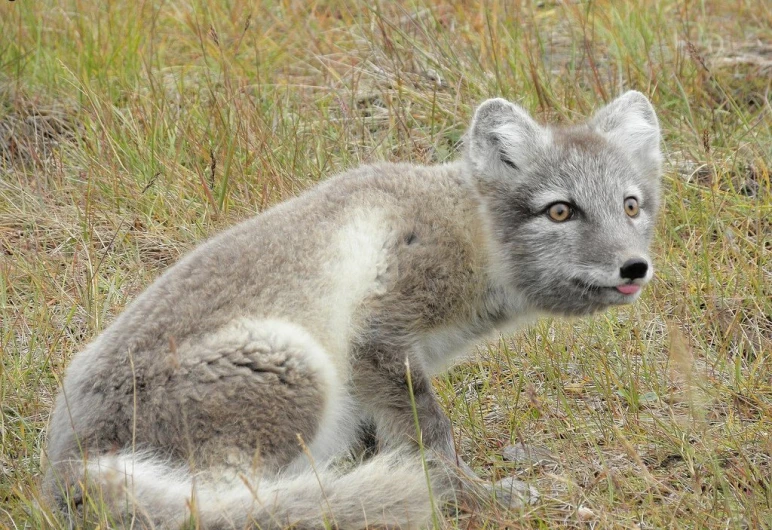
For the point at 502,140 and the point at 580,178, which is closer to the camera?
the point at 580,178

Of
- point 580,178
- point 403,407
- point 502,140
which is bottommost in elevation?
point 403,407

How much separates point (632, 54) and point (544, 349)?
7.76 feet

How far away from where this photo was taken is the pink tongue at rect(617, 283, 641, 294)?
11.2 ft

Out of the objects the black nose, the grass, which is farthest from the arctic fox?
the grass

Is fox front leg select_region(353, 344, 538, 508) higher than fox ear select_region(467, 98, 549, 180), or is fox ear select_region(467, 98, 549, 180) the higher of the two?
fox ear select_region(467, 98, 549, 180)

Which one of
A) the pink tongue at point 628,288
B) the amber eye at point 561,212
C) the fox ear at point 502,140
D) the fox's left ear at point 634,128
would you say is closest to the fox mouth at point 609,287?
the pink tongue at point 628,288

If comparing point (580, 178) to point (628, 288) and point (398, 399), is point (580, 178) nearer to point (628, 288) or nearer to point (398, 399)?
point (628, 288)

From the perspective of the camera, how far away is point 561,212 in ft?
11.7

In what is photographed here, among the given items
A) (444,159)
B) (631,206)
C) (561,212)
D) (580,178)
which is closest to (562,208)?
(561,212)

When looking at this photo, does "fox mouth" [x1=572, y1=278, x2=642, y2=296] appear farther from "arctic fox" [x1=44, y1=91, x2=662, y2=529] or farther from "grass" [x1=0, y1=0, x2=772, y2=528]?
"grass" [x1=0, y1=0, x2=772, y2=528]

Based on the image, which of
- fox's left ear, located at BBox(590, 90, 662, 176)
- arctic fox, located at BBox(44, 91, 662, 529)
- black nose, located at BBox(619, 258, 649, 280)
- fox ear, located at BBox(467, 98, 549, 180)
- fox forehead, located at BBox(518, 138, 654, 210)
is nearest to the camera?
arctic fox, located at BBox(44, 91, 662, 529)

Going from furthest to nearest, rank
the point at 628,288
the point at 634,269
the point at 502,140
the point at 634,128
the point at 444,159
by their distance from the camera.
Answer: the point at 444,159
the point at 634,128
the point at 502,140
the point at 628,288
the point at 634,269

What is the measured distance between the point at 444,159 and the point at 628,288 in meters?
2.02

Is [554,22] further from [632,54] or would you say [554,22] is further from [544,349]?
[544,349]
